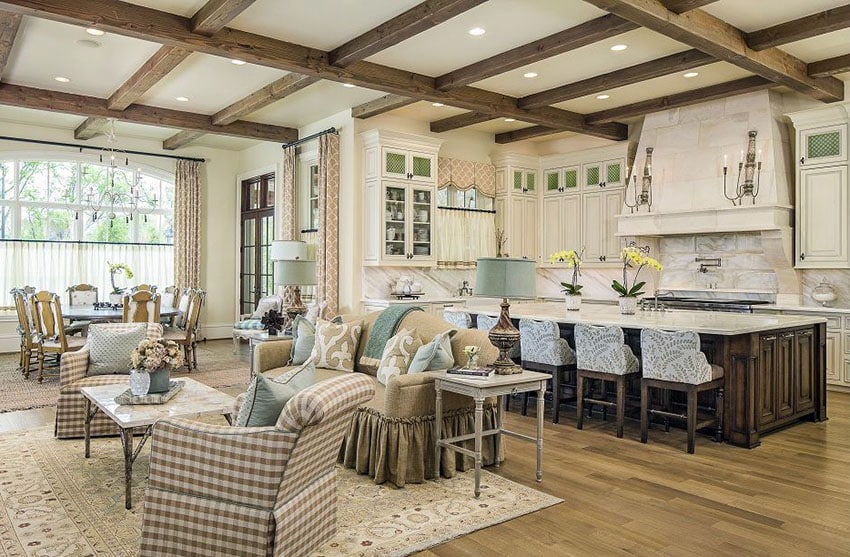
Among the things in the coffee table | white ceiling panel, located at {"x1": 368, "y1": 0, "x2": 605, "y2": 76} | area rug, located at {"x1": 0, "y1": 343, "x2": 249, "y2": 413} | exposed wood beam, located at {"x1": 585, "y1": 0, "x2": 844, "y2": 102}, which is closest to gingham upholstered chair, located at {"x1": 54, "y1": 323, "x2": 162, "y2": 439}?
the coffee table

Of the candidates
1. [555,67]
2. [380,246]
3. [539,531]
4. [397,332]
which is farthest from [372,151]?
[539,531]

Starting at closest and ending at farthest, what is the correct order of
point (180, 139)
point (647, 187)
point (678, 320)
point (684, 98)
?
point (678, 320), point (684, 98), point (647, 187), point (180, 139)

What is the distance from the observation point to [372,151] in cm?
802

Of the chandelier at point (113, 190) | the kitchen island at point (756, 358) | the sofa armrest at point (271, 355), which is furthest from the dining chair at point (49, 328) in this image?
the kitchen island at point (756, 358)

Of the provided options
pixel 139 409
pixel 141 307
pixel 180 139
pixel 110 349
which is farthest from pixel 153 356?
pixel 180 139

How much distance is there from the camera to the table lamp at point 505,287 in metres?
3.85

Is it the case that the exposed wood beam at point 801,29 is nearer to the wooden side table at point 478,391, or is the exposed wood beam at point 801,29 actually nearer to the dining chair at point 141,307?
the wooden side table at point 478,391

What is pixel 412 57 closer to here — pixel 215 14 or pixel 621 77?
pixel 215 14

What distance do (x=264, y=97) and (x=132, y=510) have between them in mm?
4983

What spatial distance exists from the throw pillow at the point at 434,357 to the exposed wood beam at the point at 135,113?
5635 mm

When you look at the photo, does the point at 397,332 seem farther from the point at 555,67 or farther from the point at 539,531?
the point at 555,67

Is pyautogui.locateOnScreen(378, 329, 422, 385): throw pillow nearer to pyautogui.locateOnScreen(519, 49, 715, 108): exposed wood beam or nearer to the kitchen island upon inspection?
the kitchen island

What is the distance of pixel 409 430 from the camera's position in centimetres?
381

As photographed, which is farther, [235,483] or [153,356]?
[153,356]
